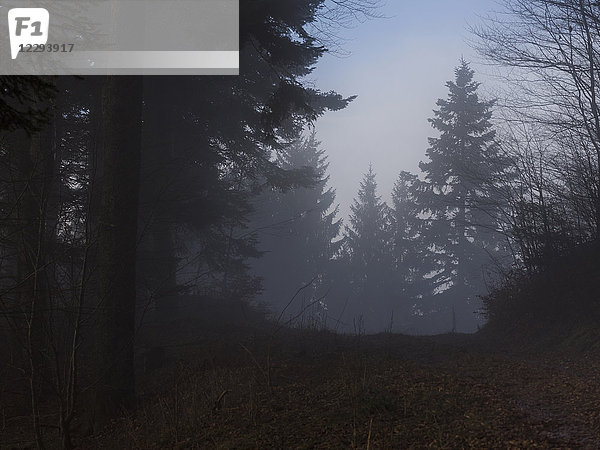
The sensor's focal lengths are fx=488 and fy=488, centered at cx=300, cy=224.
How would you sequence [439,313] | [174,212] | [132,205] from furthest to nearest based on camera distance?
[439,313] → [174,212] → [132,205]

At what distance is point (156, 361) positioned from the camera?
10.4 metres

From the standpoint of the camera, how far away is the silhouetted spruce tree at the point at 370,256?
47.3 m

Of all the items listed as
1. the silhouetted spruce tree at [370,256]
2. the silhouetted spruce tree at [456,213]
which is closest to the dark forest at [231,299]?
the silhouetted spruce tree at [456,213]

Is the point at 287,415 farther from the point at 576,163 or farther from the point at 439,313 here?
the point at 439,313

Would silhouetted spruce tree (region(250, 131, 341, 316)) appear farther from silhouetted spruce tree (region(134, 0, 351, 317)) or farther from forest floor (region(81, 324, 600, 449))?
forest floor (region(81, 324, 600, 449))

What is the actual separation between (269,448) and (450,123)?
36.7 m

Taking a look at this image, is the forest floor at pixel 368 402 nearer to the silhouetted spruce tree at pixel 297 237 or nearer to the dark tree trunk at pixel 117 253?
the dark tree trunk at pixel 117 253

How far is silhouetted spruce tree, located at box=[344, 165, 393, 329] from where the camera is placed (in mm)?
47312

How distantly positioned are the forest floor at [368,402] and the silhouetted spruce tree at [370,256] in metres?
37.1

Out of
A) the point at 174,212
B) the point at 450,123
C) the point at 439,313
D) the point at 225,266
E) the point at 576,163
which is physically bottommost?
the point at 439,313

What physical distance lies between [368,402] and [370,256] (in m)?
44.9

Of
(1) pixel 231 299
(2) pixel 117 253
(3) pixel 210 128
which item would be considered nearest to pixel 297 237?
(1) pixel 231 299

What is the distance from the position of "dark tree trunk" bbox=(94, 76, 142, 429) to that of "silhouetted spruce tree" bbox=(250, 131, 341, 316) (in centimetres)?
2978

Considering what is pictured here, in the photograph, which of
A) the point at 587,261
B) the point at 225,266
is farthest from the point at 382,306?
the point at 587,261
